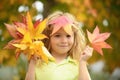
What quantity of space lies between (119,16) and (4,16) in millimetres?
1361

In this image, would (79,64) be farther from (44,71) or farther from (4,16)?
(4,16)

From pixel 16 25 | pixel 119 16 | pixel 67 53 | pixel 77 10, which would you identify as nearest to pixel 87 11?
pixel 77 10

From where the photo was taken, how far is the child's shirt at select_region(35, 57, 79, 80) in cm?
277

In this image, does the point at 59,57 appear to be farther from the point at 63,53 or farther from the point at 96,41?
the point at 96,41

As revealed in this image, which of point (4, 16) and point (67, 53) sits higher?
point (4, 16)

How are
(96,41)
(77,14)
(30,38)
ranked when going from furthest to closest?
(77,14) → (96,41) → (30,38)

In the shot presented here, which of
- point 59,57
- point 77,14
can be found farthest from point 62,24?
point 77,14

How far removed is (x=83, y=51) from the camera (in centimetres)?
275

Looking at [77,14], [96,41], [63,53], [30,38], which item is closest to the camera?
[30,38]

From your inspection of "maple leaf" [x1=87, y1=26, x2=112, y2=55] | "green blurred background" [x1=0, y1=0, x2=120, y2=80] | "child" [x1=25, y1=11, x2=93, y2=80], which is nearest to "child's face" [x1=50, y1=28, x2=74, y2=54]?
"child" [x1=25, y1=11, x2=93, y2=80]

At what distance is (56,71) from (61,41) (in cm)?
18

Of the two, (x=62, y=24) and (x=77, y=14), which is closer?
(x=62, y=24)

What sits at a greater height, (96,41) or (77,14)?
(77,14)

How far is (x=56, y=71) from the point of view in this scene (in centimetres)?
279
